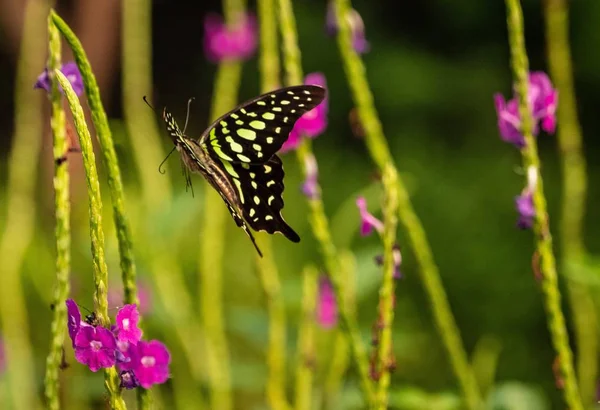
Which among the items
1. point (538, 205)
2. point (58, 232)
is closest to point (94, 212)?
point (58, 232)

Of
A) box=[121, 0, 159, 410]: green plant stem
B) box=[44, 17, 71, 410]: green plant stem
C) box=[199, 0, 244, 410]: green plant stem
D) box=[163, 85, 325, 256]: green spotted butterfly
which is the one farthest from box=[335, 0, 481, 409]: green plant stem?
box=[121, 0, 159, 410]: green plant stem

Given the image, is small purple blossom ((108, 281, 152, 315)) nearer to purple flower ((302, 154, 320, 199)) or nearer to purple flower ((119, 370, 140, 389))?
purple flower ((302, 154, 320, 199))

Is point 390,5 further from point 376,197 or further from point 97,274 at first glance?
point 97,274

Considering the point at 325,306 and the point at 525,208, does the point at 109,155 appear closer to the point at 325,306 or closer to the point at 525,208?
the point at 525,208

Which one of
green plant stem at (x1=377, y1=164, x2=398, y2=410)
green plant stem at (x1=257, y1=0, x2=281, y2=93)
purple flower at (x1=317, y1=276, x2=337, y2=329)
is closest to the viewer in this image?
green plant stem at (x1=377, y1=164, x2=398, y2=410)

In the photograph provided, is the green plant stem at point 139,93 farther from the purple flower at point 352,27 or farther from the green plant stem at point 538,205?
the green plant stem at point 538,205
